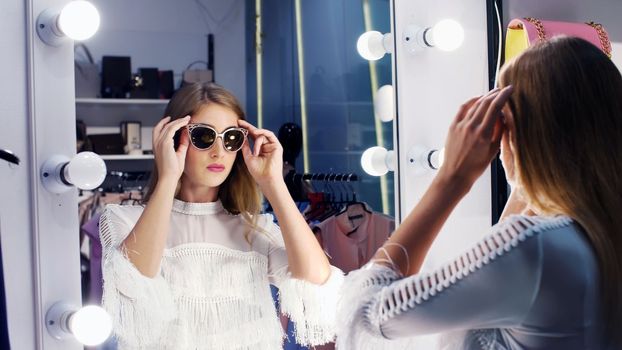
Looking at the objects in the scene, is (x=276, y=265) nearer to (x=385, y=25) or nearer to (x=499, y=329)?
(x=499, y=329)

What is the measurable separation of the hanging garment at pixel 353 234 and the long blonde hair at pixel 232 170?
185mm

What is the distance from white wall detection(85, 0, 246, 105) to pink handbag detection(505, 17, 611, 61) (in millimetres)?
752

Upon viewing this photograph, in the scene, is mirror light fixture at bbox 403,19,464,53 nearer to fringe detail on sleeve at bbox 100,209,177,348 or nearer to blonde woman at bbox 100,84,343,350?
blonde woman at bbox 100,84,343,350

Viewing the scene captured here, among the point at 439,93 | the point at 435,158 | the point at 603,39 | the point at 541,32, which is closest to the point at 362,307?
the point at 435,158

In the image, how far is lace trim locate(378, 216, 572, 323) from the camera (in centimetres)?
80

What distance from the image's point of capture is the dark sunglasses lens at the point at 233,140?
1.18 metres

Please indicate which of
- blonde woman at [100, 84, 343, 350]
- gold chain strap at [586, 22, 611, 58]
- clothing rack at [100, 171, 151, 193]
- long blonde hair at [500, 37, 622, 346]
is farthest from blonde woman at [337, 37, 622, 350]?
gold chain strap at [586, 22, 611, 58]

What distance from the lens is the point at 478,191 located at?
1714 millimetres

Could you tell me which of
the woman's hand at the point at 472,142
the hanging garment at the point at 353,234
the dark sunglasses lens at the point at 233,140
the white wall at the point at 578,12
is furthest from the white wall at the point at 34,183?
the white wall at the point at 578,12

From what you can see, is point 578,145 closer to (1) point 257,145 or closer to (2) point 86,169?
(1) point 257,145

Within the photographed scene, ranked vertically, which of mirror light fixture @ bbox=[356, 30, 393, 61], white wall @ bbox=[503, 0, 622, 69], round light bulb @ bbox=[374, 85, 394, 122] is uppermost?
white wall @ bbox=[503, 0, 622, 69]

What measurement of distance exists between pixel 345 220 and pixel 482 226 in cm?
46

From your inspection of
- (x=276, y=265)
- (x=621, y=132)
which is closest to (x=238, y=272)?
(x=276, y=265)

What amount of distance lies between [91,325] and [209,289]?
0.20 m
